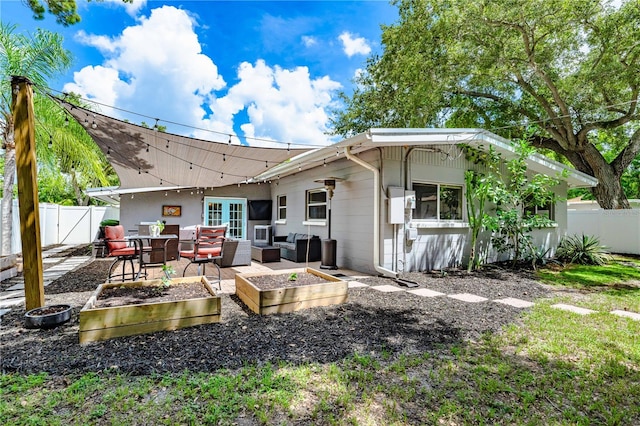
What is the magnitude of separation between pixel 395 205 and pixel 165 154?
14.8 ft

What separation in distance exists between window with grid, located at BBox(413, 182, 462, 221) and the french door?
21.6 feet

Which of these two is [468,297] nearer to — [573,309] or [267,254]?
[573,309]

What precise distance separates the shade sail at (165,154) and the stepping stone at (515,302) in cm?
434

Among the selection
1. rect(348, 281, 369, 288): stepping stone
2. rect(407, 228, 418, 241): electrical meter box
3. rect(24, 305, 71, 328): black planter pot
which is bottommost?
rect(348, 281, 369, 288): stepping stone

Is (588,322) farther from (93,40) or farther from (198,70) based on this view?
(93,40)

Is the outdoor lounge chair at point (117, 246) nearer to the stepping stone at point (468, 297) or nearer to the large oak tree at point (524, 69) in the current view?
the stepping stone at point (468, 297)

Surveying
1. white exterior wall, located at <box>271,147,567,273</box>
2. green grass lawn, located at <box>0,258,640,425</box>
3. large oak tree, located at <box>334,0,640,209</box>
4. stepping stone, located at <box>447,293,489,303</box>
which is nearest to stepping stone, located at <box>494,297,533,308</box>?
stepping stone, located at <box>447,293,489,303</box>

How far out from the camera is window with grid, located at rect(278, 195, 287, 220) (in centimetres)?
1073

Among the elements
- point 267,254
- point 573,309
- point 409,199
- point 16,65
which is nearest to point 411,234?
point 409,199

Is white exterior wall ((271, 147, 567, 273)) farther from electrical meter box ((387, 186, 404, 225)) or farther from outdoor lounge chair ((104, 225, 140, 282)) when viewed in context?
outdoor lounge chair ((104, 225, 140, 282))

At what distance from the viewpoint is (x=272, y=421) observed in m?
1.90

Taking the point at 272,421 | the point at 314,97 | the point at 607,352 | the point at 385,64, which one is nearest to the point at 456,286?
the point at 607,352

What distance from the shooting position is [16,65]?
7512mm

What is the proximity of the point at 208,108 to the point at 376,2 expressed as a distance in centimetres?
637
